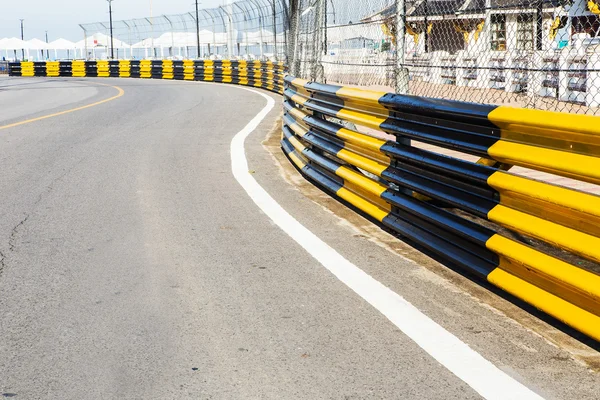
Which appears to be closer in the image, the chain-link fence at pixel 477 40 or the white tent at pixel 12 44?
the chain-link fence at pixel 477 40

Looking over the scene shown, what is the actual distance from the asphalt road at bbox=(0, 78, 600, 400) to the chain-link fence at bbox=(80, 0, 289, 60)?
8.66 m

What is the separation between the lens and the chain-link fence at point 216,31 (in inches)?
1010

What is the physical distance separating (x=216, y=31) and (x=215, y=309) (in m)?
33.7

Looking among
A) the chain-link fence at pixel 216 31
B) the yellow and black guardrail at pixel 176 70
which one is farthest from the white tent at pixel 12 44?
the yellow and black guardrail at pixel 176 70

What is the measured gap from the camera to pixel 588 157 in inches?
149

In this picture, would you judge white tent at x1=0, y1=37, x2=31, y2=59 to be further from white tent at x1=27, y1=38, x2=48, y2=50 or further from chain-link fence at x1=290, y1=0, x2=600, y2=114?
chain-link fence at x1=290, y1=0, x2=600, y2=114

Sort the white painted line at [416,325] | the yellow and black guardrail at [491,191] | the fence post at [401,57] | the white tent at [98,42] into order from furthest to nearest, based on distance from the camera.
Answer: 1. the white tent at [98,42]
2. the fence post at [401,57]
3. the yellow and black guardrail at [491,191]
4. the white painted line at [416,325]

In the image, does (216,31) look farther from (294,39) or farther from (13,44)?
(13,44)

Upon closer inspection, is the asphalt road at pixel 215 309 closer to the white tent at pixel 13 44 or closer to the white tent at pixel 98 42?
the white tent at pixel 98 42

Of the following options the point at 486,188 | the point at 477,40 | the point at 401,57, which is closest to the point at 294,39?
the point at 477,40

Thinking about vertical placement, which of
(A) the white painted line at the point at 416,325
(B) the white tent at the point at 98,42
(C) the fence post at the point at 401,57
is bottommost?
(A) the white painted line at the point at 416,325

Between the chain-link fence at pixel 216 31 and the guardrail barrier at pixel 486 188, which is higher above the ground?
the chain-link fence at pixel 216 31

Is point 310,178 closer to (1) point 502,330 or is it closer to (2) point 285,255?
(2) point 285,255

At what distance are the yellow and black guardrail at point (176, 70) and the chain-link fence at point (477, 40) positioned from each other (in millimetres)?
10393
